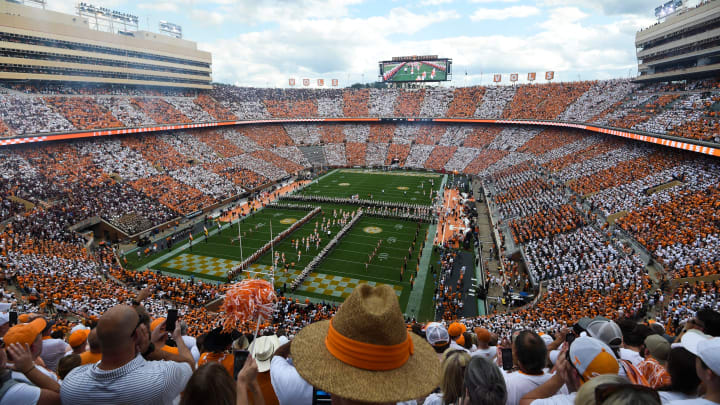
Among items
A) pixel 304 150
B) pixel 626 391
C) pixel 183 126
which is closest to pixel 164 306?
pixel 626 391

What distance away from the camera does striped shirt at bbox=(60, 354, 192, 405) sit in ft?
8.86

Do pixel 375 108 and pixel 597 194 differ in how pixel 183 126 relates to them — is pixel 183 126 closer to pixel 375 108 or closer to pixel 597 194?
pixel 375 108

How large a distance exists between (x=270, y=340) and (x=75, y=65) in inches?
2226

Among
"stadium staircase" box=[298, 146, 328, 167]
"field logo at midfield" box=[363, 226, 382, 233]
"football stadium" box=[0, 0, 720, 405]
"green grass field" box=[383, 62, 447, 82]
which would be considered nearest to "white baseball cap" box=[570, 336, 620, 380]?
"football stadium" box=[0, 0, 720, 405]

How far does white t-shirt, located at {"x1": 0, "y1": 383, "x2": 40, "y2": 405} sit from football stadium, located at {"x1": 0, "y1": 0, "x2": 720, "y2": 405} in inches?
0.5

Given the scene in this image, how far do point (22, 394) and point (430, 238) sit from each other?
2768 cm

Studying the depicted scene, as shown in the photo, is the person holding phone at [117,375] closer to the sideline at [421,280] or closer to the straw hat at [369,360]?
the straw hat at [369,360]

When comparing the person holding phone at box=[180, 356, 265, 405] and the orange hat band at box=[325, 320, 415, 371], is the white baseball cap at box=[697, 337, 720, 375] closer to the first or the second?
the orange hat band at box=[325, 320, 415, 371]

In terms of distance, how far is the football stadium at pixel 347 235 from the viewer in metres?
2.77

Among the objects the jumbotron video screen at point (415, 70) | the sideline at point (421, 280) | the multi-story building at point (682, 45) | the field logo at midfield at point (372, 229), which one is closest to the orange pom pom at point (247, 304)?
the sideline at point (421, 280)

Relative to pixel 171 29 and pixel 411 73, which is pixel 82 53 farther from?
pixel 411 73

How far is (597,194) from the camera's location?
94.4ft

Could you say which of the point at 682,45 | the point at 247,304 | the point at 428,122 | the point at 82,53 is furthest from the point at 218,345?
the point at 428,122

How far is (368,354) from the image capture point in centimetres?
202
